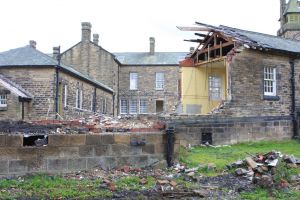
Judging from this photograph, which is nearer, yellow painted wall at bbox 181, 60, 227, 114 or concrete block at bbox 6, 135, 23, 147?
concrete block at bbox 6, 135, 23, 147

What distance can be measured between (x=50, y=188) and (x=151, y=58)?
40760 millimetres

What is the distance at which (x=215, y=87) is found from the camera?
78.4 feet

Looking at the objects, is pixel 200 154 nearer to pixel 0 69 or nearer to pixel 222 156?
pixel 222 156

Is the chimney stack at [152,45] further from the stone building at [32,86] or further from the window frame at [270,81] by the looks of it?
the window frame at [270,81]

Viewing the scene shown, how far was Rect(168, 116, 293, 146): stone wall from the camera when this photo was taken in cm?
1694

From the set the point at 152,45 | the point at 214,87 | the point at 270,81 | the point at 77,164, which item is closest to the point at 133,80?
the point at 152,45

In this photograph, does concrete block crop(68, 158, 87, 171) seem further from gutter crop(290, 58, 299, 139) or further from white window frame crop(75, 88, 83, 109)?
white window frame crop(75, 88, 83, 109)

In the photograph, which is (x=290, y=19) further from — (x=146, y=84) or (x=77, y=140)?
(x=77, y=140)

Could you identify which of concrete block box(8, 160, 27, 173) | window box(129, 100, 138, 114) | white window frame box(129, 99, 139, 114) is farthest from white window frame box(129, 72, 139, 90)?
concrete block box(8, 160, 27, 173)

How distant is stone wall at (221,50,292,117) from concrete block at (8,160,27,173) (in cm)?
1061

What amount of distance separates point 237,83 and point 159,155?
29.5ft

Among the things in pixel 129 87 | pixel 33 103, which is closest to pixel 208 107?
A: pixel 33 103

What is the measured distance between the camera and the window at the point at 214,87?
23.7 metres

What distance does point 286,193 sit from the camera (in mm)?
9227
